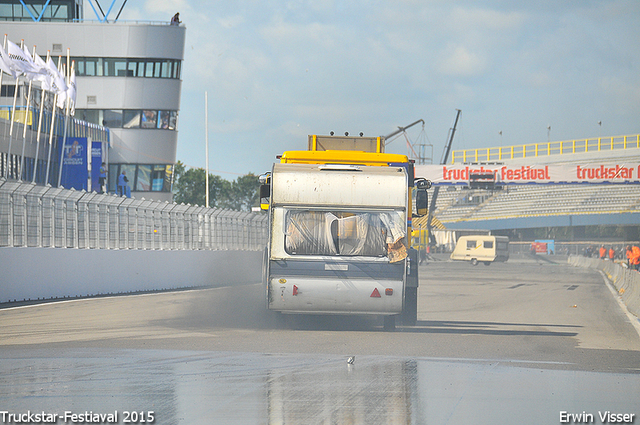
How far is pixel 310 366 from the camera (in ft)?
30.8

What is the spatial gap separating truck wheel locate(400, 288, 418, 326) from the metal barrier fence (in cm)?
990

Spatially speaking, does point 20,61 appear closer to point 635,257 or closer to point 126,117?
point 126,117

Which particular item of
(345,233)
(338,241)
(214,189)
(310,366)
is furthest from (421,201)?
(214,189)

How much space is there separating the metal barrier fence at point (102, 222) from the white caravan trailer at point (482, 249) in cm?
3312

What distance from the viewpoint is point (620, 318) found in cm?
1770

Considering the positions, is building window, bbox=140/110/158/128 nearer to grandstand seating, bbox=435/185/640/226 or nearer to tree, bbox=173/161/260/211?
grandstand seating, bbox=435/185/640/226

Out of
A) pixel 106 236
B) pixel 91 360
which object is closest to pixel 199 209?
pixel 106 236

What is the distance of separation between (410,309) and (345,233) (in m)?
2.30

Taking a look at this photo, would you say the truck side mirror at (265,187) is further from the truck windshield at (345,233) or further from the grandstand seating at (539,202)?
the grandstand seating at (539,202)

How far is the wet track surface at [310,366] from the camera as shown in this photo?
22.4 ft

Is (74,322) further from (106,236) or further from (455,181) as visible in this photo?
(455,181)

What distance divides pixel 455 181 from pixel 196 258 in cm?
2491

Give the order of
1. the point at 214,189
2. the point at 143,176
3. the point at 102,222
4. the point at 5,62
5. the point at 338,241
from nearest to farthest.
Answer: the point at 338,241 < the point at 102,222 < the point at 5,62 < the point at 143,176 < the point at 214,189

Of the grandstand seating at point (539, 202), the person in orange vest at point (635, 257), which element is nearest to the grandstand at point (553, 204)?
the grandstand seating at point (539, 202)
